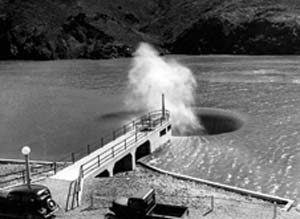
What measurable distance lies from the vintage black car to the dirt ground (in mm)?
1621

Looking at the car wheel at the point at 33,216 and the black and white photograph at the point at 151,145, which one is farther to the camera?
the black and white photograph at the point at 151,145

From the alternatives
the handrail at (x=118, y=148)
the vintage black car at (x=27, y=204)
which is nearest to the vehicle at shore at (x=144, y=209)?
the vintage black car at (x=27, y=204)

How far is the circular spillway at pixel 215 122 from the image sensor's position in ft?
140

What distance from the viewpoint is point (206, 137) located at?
39.4m

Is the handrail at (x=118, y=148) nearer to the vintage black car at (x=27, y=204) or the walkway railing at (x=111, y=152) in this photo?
the walkway railing at (x=111, y=152)

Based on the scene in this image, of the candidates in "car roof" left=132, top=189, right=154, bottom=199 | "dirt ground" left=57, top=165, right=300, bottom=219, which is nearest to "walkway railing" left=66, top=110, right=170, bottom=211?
"dirt ground" left=57, top=165, right=300, bottom=219

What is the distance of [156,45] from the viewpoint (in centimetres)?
17475

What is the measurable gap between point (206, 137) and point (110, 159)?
1283 cm

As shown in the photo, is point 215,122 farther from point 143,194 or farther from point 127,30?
point 127,30

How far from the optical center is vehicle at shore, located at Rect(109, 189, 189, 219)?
62.1ft

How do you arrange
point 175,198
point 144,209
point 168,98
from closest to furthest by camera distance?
point 144,209, point 175,198, point 168,98

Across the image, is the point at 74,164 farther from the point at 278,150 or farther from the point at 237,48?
the point at 237,48

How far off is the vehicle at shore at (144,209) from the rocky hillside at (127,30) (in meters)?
137

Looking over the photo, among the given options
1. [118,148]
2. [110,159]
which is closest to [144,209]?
[110,159]
